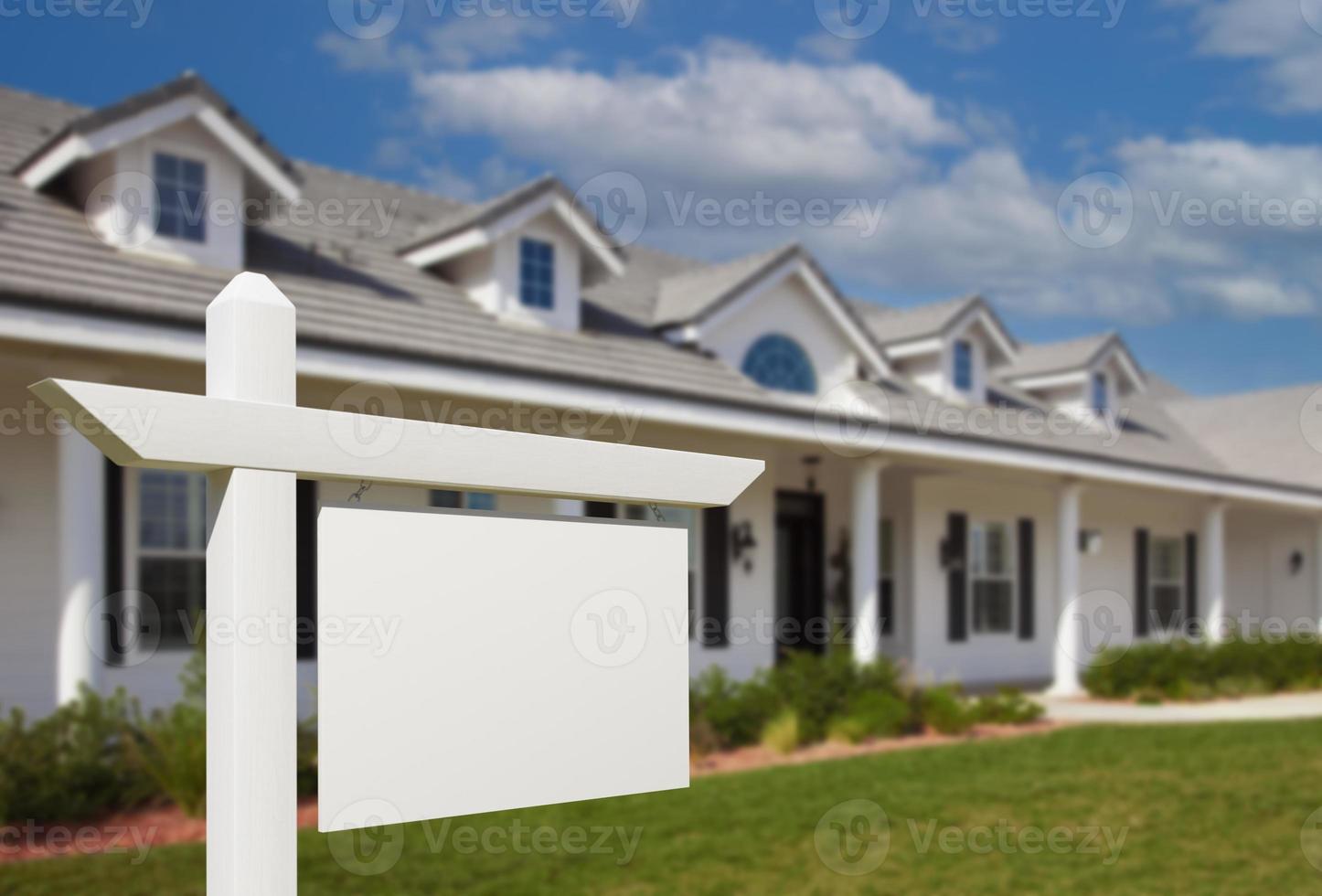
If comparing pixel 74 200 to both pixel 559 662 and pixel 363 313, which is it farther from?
pixel 559 662

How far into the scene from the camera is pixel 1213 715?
1277 centimetres

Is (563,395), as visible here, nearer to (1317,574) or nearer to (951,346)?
(951,346)

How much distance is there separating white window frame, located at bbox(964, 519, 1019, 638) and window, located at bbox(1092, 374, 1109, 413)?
3.14 meters

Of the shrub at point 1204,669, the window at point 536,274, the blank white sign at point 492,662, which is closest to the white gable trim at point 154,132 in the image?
the window at point 536,274

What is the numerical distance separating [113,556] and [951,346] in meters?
11.6

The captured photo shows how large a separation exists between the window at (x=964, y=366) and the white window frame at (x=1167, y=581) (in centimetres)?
612

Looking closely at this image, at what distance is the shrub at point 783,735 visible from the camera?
32.3 feet

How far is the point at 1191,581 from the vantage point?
20500mm

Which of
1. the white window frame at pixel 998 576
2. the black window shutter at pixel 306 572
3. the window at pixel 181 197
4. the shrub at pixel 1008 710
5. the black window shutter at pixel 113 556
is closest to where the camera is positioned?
the black window shutter at pixel 113 556

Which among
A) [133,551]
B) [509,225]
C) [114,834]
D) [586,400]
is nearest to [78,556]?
[133,551]

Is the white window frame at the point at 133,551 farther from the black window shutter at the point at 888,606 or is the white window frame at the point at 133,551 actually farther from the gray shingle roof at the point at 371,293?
the black window shutter at the point at 888,606

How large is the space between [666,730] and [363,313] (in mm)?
8010

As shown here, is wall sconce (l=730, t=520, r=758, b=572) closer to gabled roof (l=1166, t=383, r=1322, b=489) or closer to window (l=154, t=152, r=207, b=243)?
window (l=154, t=152, r=207, b=243)

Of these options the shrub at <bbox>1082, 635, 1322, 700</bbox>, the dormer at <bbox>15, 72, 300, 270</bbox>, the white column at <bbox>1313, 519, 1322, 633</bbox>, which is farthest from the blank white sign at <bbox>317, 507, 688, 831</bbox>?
the white column at <bbox>1313, 519, 1322, 633</bbox>
